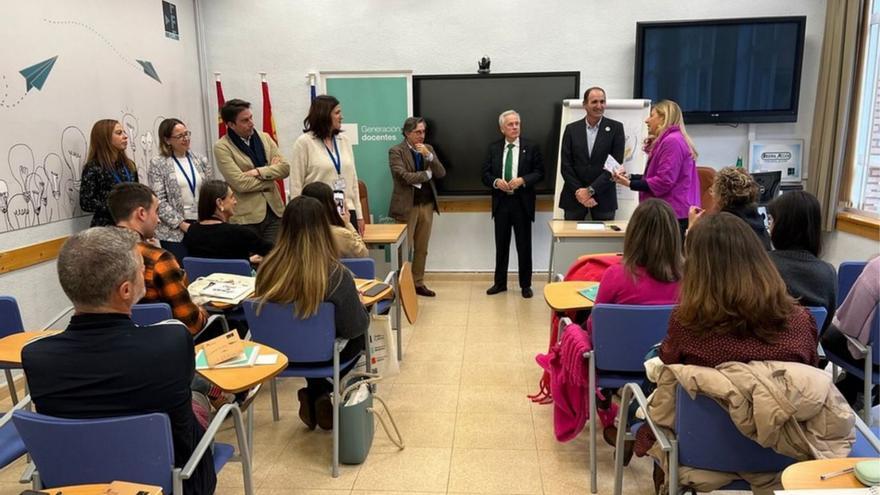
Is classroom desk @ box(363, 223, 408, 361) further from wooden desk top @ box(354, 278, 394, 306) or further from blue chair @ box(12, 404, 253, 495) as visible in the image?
blue chair @ box(12, 404, 253, 495)

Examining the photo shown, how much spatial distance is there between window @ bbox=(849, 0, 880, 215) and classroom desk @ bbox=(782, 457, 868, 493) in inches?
179

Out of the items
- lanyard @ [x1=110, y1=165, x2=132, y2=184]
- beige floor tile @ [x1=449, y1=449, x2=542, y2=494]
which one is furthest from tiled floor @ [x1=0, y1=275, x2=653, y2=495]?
lanyard @ [x1=110, y1=165, x2=132, y2=184]

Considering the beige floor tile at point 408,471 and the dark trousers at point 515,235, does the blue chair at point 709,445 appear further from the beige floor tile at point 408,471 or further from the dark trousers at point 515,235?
the dark trousers at point 515,235

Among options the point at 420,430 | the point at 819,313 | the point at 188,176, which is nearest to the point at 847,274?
the point at 819,313

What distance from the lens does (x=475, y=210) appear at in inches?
241

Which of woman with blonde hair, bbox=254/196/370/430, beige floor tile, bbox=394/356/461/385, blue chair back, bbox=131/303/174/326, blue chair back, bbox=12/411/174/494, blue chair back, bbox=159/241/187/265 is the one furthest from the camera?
blue chair back, bbox=159/241/187/265

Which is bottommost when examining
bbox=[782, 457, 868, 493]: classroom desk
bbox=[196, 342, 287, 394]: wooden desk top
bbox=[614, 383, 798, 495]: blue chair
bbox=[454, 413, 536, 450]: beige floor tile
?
bbox=[454, 413, 536, 450]: beige floor tile

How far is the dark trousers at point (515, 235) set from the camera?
5516mm

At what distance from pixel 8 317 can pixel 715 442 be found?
9.50ft

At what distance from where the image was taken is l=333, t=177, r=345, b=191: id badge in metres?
4.44

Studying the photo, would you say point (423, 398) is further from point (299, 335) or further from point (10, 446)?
point (10, 446)

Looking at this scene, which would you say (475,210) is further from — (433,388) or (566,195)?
(433,388)

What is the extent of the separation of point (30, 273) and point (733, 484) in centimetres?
408

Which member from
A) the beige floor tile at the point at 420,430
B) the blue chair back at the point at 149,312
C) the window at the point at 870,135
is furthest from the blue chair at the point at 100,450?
the window at the point at 870,135
